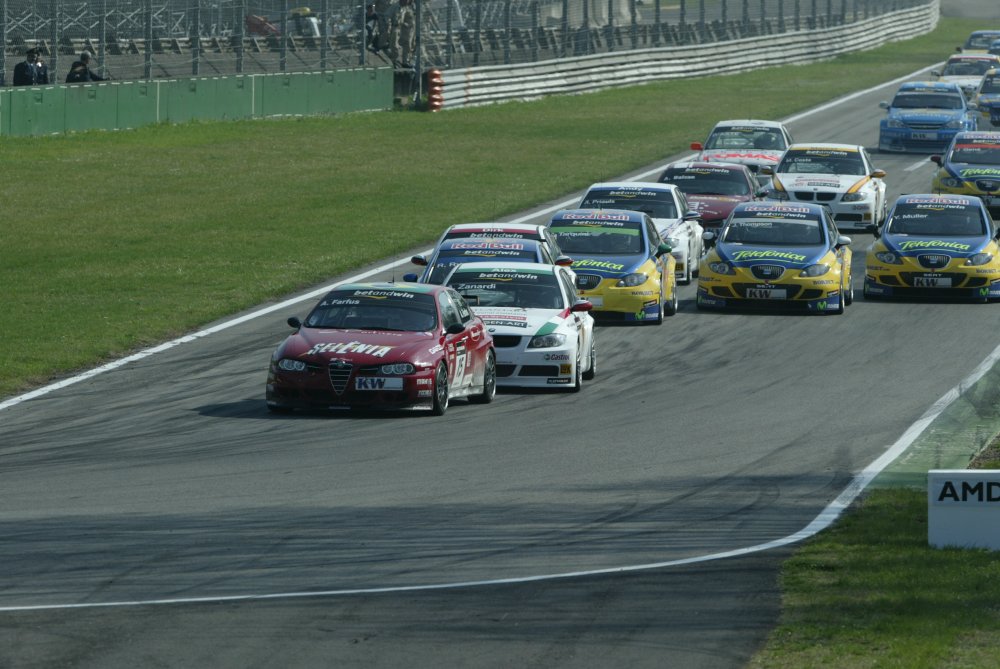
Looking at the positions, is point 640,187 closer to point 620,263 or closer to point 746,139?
point 620,263

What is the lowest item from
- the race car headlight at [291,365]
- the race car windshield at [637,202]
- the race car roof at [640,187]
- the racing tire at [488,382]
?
the racing tire at [488,382]

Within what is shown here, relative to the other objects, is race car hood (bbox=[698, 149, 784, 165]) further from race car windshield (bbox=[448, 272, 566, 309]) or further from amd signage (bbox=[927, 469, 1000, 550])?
amd signage (bbox=[927, 469, 1000, 550])

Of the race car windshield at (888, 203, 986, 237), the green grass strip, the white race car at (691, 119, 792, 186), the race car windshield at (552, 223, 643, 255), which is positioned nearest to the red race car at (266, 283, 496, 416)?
the green grass strip

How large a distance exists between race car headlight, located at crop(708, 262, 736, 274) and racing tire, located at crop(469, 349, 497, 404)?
7.51 m

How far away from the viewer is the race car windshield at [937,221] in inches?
1069

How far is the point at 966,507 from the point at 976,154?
27321 millimetres

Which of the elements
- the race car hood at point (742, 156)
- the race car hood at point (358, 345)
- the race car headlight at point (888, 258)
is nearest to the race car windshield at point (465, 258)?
the race car hood at point (358, 345)

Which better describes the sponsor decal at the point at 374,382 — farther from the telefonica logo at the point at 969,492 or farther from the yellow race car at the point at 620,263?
the yellow race car at the point at 620,263

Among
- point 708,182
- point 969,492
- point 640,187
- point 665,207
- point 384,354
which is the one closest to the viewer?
point 969,492

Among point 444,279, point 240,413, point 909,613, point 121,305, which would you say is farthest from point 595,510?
point 121,305

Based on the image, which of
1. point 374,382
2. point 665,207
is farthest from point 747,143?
point 374,382

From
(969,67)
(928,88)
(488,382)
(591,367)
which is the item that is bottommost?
(591,367)

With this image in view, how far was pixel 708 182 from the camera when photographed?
1275 inches

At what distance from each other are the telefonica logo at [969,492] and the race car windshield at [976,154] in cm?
2698
